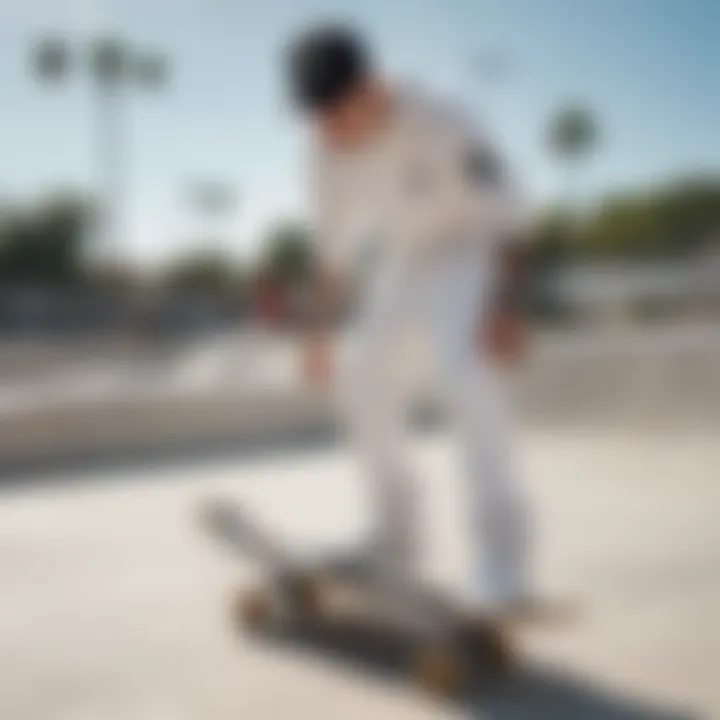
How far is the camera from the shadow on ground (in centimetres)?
248

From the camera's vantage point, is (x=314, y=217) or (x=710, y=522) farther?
(x=710, y=522)

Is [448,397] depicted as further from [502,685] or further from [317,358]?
[502,685]

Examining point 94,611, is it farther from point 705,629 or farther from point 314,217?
point 705,629

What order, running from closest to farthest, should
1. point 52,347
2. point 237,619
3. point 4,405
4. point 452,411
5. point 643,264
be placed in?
point 452,411 → point 237,619 → point 4,405 → point 643,264 → point 52,347

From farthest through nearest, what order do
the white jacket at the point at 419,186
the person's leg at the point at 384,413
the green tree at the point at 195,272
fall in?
the green tree at the point at 195,272
the person's leg at the point at 384,413
the white jacket at the point at 419,186

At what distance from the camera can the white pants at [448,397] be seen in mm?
2848

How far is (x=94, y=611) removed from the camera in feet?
11.3

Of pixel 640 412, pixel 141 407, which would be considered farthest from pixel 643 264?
pixel 141 407

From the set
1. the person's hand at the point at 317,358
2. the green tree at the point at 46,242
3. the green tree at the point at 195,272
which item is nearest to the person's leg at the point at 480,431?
the person's hand at the point at 317,358

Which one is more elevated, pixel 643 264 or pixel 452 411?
pixel 643 264

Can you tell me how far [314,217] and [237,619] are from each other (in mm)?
1128

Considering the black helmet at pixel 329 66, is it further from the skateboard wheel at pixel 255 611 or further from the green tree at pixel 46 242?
the green tree at pixel 46 242

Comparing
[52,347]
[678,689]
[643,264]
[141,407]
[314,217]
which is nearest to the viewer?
[678,689]

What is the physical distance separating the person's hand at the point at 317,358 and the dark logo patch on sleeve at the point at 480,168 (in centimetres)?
72
